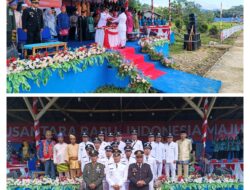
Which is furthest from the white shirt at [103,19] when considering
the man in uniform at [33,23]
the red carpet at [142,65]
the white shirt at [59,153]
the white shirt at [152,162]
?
the white shirt at [152,162]

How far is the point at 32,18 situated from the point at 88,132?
194 centimetres

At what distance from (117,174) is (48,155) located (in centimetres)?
113

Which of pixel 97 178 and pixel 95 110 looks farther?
pixel 95 110

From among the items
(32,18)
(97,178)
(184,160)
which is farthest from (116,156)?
(32,18)

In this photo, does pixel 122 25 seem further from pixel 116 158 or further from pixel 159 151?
pixel 116 158

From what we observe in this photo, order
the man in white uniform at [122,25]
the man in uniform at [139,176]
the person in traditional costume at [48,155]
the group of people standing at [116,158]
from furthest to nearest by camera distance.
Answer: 1. the man in white uniform at [122,25]
2. the person in traditional costume at [48,155]
3. the group of people standing at [116,158]
4. the man in uniform at [139,176]

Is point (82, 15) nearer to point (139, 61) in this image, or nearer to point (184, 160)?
point (139, 61)

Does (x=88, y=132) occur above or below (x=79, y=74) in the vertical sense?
below

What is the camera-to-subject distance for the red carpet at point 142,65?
6465 millimetres

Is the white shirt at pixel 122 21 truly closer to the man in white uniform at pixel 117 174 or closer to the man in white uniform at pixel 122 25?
the man in white uniform at pixel 122 25

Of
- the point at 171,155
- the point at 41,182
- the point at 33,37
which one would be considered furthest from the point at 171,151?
the point at 33,37

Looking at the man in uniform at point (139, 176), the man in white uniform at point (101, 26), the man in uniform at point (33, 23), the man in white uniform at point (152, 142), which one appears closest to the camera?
the man in uniform at point (139, 176)

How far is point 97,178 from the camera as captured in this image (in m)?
5.07

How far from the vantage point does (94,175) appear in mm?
5086
